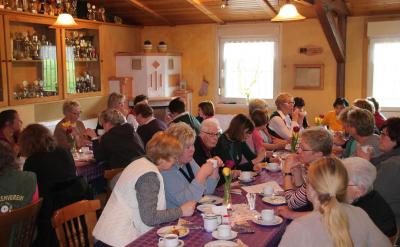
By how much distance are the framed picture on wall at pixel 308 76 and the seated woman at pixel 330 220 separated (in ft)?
16.6

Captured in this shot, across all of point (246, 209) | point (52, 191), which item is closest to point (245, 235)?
point (246, 209)

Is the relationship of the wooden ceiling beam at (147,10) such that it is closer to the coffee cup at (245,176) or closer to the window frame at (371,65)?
Answer: the window frame at (371,65)

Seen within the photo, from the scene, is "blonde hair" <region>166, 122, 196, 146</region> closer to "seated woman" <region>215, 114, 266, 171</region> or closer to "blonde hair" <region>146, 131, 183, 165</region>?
"blonde hair" <region>146, 131, 183, 165</region>

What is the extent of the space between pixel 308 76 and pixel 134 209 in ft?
16.3

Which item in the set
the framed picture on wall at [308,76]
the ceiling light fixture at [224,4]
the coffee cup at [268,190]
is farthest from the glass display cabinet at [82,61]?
the coffee cup at [268,190]

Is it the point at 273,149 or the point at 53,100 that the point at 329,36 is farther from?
the point at 53,100

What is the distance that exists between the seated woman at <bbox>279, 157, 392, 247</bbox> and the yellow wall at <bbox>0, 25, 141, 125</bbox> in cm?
435

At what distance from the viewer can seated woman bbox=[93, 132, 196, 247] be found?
2.47 metres

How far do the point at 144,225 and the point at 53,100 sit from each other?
369cm

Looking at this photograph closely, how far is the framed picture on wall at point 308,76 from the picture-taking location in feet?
22.3

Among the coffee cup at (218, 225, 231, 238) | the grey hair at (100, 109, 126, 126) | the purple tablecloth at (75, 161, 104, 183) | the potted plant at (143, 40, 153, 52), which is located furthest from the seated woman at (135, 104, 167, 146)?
the coffee cup at (218, 225, 231, 238)

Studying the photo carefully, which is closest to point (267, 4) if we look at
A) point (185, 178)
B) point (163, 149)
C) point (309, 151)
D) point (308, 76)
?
point (308, 76)

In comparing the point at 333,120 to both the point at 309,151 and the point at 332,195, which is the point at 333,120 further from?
the point at 332,195

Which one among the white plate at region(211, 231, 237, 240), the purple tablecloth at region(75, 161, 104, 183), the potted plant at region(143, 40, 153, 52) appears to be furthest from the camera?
the potted plant at region(143, 40, 153, 52)
